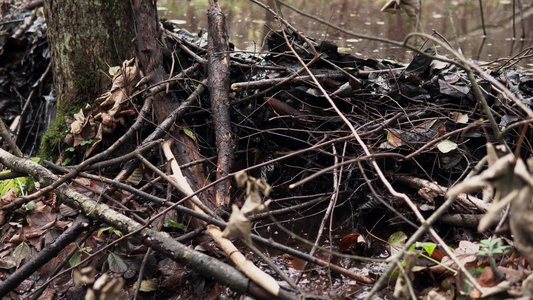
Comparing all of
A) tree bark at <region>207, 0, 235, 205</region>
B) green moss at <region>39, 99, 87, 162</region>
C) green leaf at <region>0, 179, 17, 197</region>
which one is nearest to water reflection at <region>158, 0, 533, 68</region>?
tree bark at <region>207, 0, 235, 205</region>

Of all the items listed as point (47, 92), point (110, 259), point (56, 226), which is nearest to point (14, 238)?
point (56, 226)

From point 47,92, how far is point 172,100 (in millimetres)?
2054

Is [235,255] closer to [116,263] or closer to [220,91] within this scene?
[116,263]

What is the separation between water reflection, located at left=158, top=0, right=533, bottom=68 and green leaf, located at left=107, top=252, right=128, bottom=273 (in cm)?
281

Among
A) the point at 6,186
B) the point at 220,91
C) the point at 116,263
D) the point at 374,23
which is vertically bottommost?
the point at 116,263

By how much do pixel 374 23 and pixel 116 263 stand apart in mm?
5413

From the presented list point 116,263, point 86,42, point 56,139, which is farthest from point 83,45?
point 116,263

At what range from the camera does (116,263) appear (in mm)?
2316

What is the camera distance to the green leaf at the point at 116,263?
90.6 inches

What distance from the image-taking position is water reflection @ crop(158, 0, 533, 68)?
521 cm

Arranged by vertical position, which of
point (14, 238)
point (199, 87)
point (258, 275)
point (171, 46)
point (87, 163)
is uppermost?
point (171, 46)

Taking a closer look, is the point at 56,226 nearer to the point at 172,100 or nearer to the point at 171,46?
the point at 172,100

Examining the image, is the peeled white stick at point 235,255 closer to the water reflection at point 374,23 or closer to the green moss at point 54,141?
the green moss at point 54,141

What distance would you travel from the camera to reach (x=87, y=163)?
2350 millimetres
